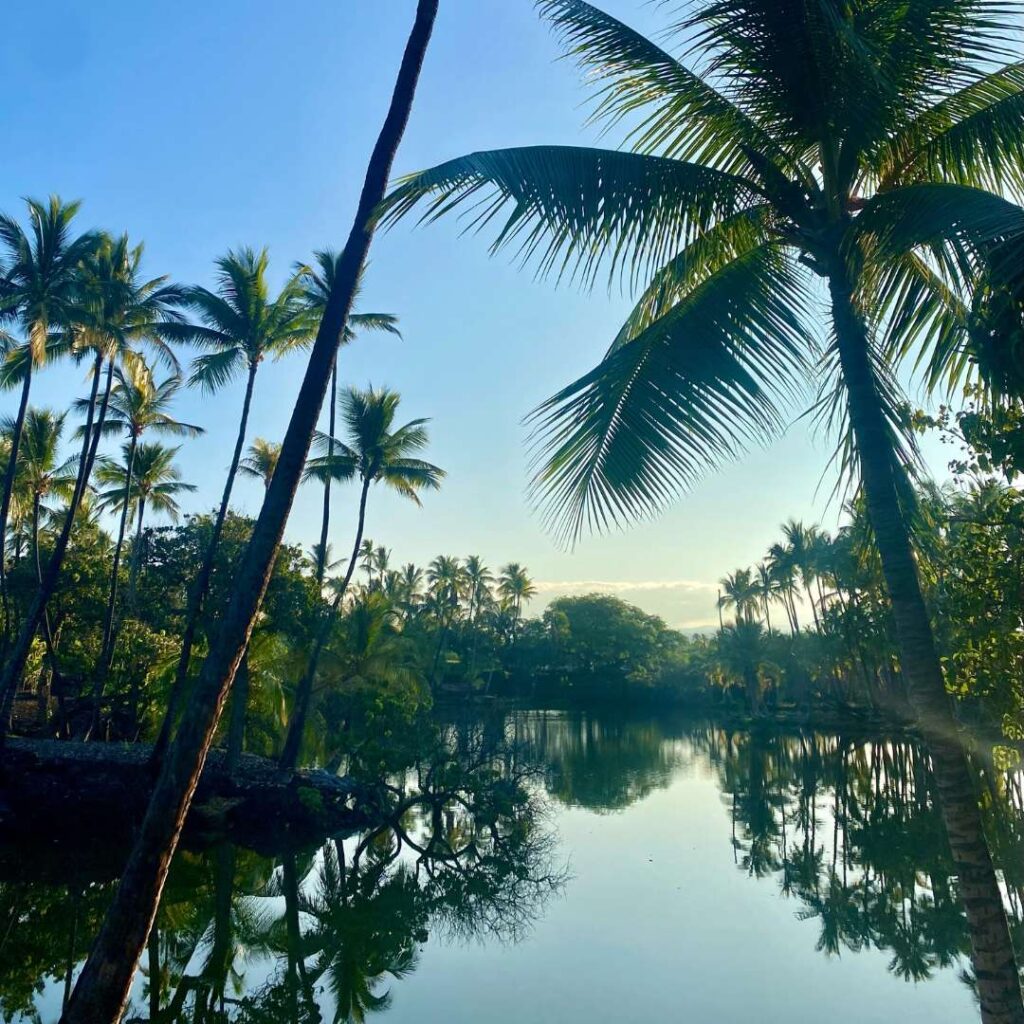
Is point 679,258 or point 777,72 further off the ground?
point 777,72

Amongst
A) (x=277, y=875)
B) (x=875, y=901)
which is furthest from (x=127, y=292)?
(x=875, y=901)

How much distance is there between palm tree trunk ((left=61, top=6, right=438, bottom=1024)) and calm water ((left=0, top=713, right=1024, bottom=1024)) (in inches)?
195

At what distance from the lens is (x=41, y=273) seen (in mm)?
16375

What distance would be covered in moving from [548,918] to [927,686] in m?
9.58

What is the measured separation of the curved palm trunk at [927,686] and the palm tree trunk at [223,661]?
284 cm

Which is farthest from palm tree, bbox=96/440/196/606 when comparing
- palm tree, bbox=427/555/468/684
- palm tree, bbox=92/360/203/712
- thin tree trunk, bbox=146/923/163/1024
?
palm tree, bbox=427/555/468/684

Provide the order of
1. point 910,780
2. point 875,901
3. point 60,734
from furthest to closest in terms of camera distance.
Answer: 1. point 910,780
2. point 60,734
3. point 875,901

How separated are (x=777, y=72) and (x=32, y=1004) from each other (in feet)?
36.0

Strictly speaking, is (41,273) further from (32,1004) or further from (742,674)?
(742,674)

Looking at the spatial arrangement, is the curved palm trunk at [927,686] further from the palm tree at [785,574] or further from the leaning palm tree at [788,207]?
the palm tree at [785,574]

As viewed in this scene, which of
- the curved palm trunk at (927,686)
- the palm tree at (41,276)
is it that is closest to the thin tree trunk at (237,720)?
the palm tree at (41,276)

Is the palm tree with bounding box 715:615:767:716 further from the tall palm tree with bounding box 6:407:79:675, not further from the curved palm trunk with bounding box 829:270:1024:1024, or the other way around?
the curved palm trunk with bounding box 829:270:1024:1024

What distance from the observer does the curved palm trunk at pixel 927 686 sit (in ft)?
10.5

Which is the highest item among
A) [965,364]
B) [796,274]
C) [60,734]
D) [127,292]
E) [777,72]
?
[127,292]
